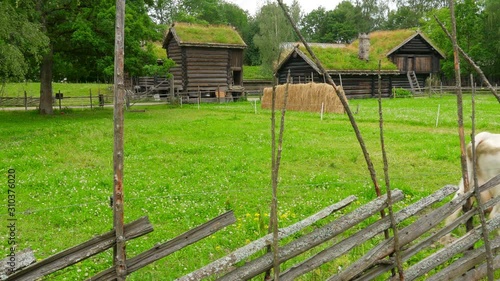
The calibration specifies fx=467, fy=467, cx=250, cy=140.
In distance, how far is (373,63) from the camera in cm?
3912

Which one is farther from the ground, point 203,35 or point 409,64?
point 203,35

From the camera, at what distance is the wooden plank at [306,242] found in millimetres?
3568

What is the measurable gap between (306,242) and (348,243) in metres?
0.44

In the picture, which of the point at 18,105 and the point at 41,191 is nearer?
the point at 41,191

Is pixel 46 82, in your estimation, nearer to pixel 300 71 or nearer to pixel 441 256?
pixel 300 71

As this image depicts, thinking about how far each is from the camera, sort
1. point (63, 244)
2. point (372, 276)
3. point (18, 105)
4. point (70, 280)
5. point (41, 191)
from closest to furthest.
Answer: point (372, 276)
point (70, 280)
point (63, 244)
point (41, 191)
point (18, 105)

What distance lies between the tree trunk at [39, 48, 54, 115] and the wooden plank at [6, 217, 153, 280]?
22.4 meters

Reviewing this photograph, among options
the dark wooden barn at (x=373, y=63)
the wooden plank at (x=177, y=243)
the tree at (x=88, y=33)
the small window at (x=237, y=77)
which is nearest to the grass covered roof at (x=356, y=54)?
the dark wooden barn at (x=373, y=63)

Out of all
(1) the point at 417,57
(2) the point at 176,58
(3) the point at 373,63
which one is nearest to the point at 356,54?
(3) the point at 373,63

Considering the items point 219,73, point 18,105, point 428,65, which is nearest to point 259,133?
point 219,73

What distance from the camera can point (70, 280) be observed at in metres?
4.95

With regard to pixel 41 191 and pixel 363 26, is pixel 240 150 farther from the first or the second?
pixel 363 26

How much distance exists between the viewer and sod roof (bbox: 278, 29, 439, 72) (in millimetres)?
37438

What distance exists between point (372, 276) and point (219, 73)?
33.6 m
